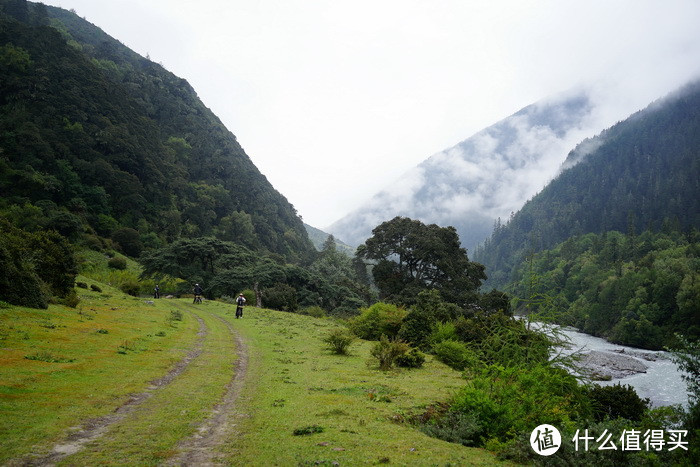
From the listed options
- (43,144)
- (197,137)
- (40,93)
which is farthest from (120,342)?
(197,137)

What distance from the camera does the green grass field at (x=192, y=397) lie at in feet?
24.2

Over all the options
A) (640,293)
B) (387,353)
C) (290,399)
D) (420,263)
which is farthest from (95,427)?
(640,293)

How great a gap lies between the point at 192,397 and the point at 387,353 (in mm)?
10901

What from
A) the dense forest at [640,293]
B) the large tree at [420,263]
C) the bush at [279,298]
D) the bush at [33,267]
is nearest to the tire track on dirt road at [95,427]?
the bush at [33,267]

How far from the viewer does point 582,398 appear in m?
12.1

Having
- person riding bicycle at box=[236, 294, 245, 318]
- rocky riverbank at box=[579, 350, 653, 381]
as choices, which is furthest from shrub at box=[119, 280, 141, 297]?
rocky riverbank at box=[579, 350, 653, 381]

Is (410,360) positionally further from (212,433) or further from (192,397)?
(212,433)

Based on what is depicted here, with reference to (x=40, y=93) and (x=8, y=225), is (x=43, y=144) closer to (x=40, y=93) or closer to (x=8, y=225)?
(x=40, y=93)

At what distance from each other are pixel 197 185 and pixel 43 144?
1942 inches

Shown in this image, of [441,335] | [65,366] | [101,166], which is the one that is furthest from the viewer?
[101,166]

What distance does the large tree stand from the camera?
49219mm
